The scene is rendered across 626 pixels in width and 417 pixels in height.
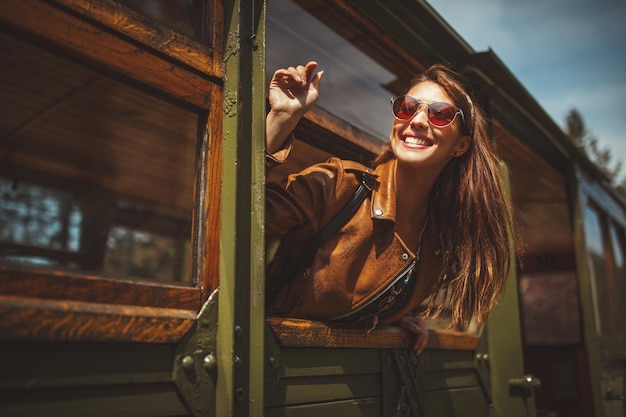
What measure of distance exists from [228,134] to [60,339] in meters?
0.79

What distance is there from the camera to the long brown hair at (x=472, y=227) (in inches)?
94.8

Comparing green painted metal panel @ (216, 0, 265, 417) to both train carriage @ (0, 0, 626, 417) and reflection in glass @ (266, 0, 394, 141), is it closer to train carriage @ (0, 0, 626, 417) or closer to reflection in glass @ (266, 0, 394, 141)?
train carriage @ (0, 0, 626, 417)

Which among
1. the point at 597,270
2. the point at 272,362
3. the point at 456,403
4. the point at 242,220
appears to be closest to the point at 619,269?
the point at 597,270

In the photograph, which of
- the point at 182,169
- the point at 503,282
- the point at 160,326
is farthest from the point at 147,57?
the point at 182,169

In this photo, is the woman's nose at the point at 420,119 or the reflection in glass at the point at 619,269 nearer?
the woman's nose at the point at 420,119

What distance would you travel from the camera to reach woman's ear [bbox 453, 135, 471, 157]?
245 centimetres

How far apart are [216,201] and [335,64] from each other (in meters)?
1.44

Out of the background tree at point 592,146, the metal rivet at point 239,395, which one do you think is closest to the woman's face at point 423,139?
the metal rivet at point 239,395

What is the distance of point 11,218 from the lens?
5.74 metres

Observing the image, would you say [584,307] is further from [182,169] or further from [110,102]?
[110,102]

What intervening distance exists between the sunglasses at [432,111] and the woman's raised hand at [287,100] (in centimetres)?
44

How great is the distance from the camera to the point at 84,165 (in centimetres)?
480

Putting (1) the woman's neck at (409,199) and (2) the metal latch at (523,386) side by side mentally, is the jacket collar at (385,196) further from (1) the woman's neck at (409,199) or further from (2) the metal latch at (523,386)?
(2) the metal latch at (523,386)

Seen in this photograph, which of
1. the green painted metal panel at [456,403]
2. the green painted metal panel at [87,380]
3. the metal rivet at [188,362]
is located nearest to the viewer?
the green painted metal panel at [87,380]
